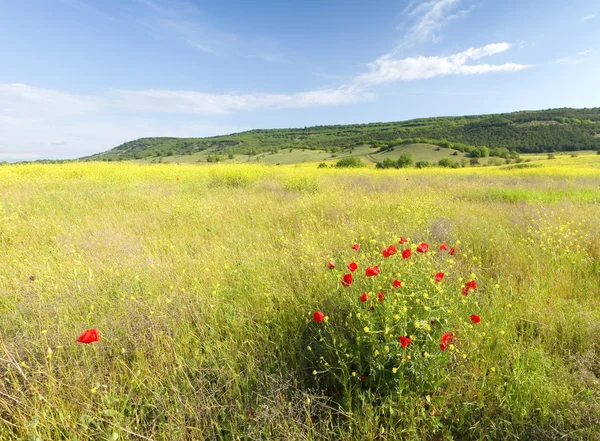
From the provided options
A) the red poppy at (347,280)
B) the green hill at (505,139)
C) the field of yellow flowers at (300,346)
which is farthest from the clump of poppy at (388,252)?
the green hill at (505,139)

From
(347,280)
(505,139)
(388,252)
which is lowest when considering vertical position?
(347,280)

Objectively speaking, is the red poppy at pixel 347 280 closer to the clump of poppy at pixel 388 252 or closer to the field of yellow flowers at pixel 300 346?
the field of yellow flowers at pixel 300 346

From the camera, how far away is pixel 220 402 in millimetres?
1624

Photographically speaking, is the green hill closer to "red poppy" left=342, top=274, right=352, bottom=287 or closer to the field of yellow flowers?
the field of yellow flowers

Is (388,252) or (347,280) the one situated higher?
(388,252)

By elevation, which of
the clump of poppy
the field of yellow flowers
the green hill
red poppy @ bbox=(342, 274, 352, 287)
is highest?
the green hill

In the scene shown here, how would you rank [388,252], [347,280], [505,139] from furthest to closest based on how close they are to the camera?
[505,139]
[388,252]
[347,280]

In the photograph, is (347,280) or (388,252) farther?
(388,252)

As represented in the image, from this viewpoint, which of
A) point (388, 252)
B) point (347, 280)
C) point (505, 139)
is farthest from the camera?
point (505, 139)

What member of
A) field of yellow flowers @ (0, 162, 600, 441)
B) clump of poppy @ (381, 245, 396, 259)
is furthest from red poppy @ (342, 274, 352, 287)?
clump of poppy @ (381, 245, 396, 259)

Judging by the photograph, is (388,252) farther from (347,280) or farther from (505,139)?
(505,139)

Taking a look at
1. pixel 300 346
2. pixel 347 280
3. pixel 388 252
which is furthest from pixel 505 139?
pixel 300 346

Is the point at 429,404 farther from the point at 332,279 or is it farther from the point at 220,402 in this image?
the point at 220,402

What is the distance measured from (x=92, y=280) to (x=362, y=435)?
290cm
